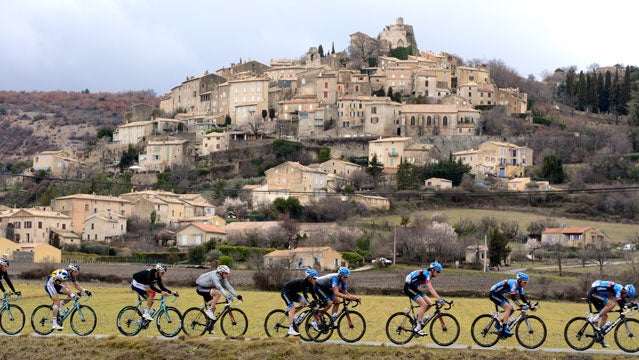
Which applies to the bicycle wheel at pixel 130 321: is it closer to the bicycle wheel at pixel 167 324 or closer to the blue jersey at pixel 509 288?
the bicycle wheel at pixel 167 324

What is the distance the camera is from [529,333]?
2267cm

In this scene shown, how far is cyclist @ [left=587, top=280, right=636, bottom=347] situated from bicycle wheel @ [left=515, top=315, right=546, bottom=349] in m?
1.09

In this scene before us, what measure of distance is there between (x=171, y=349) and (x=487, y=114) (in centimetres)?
9606

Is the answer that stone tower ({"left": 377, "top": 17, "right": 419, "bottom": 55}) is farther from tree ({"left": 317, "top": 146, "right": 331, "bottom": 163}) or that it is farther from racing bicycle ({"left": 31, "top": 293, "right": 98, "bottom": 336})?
racing bicycle ({"left": 31, "top": 293, "right": 98, "bottom": 336})

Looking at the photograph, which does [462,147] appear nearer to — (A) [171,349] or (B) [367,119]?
(B) [367,119]

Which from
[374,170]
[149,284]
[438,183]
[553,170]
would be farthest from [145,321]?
[553,170]

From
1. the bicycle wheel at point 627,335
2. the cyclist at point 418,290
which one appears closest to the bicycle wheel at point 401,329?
the cyclist at point 418,290

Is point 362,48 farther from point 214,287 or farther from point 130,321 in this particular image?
point 214,287

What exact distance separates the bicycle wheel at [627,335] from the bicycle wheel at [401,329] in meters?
4.11

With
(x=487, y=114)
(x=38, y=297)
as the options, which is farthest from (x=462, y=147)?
(x=38, y=297)

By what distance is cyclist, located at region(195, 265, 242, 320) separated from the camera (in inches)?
920

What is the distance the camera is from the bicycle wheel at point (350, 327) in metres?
23.2

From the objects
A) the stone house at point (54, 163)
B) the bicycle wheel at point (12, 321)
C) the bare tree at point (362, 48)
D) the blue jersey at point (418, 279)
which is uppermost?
the bare tree at point (362, 48)

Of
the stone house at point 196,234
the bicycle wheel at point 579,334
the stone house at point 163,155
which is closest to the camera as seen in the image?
the bicycle wheel at point 579,334
